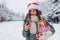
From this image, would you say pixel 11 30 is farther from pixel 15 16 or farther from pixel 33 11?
pixel 33 11

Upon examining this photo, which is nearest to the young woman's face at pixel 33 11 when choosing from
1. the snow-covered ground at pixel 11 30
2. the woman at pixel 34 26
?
the woman at pixel 34 26

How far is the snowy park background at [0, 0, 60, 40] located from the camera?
0.92 meters

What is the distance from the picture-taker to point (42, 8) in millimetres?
941

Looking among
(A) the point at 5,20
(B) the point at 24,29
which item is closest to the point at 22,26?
(B) the point at 24,29

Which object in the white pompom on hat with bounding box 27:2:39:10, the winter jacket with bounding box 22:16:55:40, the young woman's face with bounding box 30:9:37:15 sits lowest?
the winter jacket with bounding box 22:16:55:40

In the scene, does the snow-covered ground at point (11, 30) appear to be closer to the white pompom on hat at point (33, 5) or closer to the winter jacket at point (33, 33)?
the winter jacket at point (33, 33)

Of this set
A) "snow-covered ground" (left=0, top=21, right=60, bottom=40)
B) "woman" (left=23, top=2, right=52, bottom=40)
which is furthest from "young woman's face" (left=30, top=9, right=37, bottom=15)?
"snow-covered ground" (left=0, top=21, right=60, bottom=40)

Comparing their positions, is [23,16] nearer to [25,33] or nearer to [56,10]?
[25,33]

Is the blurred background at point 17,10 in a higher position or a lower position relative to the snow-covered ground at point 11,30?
higher

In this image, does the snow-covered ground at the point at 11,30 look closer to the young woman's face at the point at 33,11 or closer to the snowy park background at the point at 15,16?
the snowy park background at the point at 15,16

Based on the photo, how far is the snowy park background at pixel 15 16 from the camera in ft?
3.03

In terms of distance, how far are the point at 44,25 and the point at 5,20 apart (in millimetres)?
296

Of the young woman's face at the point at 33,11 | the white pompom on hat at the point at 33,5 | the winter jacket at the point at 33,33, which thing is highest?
the white pompom on hat at the point at 33,5

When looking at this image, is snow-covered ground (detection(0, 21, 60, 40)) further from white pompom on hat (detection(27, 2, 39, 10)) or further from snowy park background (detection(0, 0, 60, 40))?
white pompom on hat (detection(27, 2, 39, 10))
